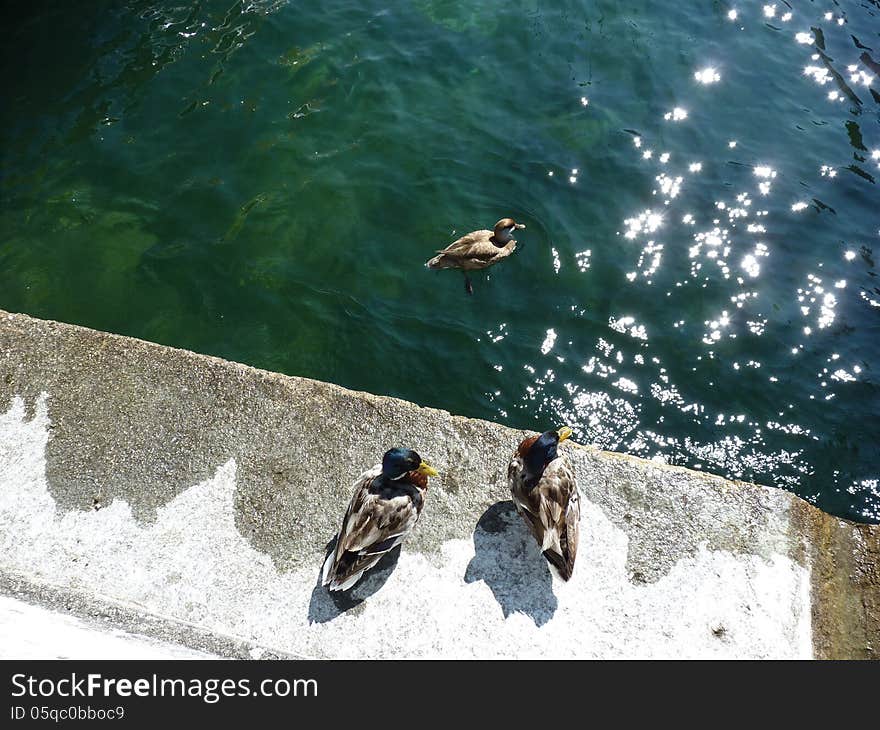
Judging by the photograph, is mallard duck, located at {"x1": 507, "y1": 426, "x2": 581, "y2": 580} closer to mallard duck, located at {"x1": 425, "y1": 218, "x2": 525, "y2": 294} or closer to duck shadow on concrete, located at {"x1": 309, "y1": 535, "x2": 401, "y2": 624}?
duck shadow on concrete, located at {"x1": 309, "y1": 535, "x2": 401, "y2": 624}

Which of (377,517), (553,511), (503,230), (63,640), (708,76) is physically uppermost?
(708,76)

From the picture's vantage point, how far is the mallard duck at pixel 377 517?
165 inches

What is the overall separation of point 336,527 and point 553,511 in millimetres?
1456

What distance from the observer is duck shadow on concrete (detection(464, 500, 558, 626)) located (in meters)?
4.30

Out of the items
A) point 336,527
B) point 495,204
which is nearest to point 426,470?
point 336,527

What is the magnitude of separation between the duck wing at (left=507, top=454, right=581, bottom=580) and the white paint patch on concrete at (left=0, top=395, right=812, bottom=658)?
27 cm

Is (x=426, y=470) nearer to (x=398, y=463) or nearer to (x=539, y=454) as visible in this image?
(x=398, y=463)

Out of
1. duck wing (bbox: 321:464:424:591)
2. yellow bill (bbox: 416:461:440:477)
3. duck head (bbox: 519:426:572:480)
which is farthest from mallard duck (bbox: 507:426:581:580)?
duck wing (bbox: 321:464:424:591)

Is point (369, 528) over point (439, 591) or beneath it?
over

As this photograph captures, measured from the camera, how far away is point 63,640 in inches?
149

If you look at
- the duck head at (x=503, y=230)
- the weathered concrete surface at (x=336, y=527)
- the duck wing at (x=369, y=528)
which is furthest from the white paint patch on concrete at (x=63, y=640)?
the duck head at (x=503, y=230)

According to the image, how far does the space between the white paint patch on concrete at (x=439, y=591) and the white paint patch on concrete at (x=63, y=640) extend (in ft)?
0.80

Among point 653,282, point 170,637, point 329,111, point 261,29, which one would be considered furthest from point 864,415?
point 261,29
